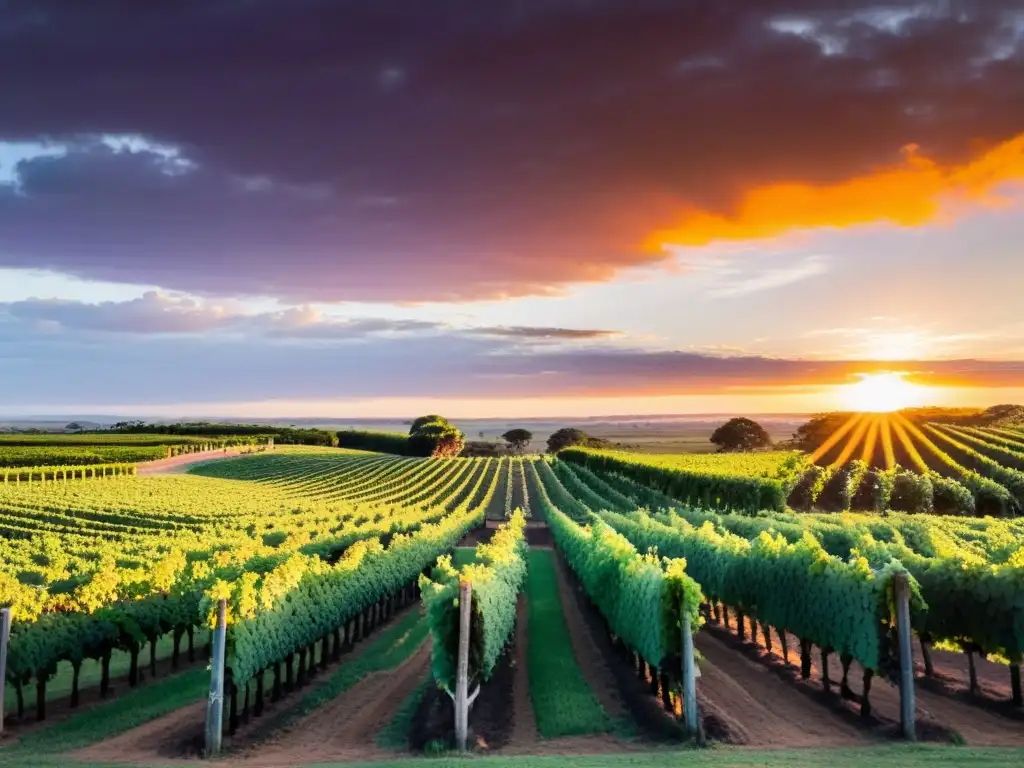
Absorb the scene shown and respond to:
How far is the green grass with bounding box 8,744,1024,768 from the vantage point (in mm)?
10195

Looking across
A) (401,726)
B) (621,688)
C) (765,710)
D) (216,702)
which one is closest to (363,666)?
(401,726)

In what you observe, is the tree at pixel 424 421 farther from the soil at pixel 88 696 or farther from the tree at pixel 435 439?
the soil at pixel 88 696

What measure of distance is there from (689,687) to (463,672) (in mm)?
3731

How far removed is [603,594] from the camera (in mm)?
22500

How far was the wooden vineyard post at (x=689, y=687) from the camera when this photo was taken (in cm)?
1314

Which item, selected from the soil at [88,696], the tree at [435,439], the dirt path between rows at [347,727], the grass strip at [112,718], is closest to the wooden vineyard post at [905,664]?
the dirt path between rows at [347,727]

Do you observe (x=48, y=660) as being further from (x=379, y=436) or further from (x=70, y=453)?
(x=379, y=436)

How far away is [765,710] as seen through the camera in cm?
1538

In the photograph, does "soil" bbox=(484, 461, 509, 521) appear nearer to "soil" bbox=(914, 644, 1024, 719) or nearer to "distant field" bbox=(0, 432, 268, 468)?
"distant field" bbox=(0, 432, 268, 468)

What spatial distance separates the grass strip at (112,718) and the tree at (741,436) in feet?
553

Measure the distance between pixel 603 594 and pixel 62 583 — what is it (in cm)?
1635

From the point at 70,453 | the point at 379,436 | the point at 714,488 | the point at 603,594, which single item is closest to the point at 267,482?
the point at 70,453

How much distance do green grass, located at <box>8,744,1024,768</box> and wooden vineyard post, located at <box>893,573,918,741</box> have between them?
2.72 feet

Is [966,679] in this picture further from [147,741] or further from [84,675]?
[84,675]
